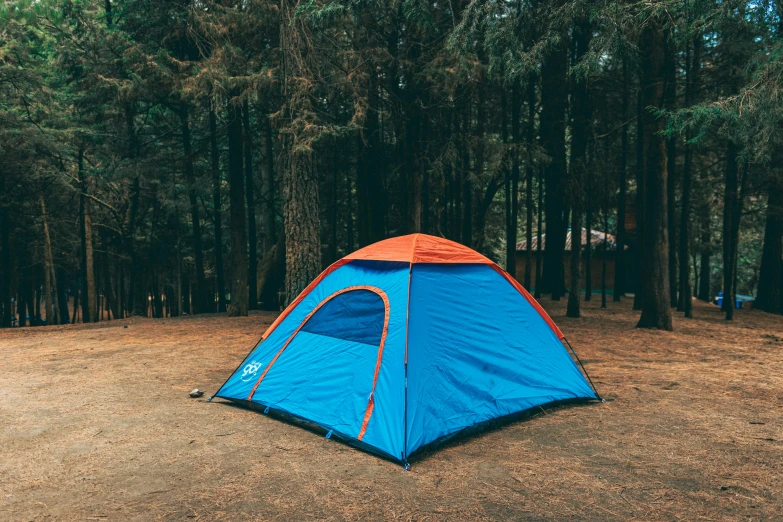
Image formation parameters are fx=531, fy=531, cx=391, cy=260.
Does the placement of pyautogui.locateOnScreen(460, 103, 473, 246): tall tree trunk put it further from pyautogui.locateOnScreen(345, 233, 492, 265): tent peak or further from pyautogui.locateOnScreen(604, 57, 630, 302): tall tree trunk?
pyautogui.locateOnScreen(345, 233, 492, 265): tent peak

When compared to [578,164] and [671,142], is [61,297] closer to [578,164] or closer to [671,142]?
[578,164]

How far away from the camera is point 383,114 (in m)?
13.2

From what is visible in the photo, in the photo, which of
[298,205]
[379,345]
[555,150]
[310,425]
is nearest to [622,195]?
[555,150]

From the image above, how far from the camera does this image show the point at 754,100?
7.45 meters

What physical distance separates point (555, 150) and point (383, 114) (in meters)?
6.58

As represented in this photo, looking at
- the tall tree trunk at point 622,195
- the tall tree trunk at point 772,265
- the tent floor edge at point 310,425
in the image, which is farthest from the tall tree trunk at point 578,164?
the tent floor edge at point 310,425

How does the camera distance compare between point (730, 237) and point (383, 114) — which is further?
point (730, 237)

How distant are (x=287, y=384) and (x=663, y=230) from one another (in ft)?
32.5

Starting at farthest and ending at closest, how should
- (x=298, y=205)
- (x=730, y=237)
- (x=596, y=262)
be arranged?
(x=596, y=262), (x=730, y=237), (x=298, y=205)

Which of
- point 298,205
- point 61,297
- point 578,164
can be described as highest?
point 578,164

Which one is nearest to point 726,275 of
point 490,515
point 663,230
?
point 663,230

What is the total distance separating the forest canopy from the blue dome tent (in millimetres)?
4285

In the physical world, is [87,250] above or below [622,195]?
below

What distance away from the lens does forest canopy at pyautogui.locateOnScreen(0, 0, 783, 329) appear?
32.1 ft
